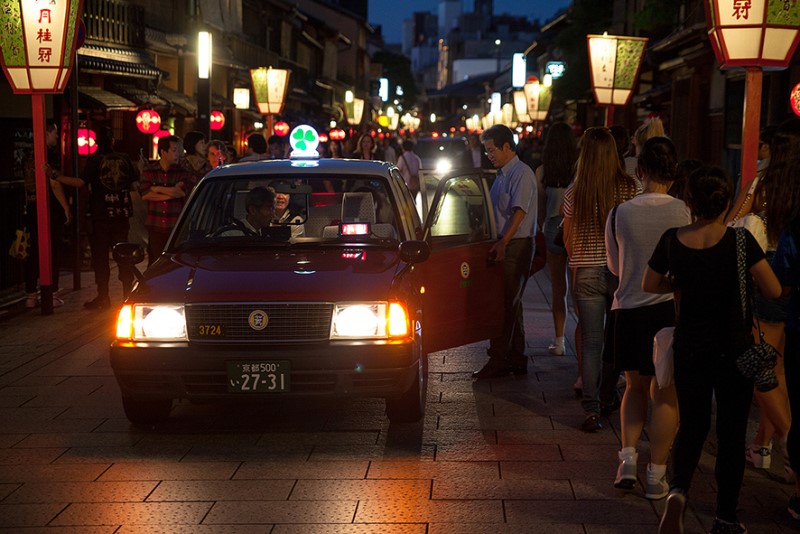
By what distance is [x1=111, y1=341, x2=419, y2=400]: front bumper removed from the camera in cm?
698

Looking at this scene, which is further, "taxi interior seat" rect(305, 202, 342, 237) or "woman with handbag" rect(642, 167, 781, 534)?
"taxi interior seat" rect(305, 202, 342, 237)

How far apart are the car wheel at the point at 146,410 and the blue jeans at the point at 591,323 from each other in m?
2.72

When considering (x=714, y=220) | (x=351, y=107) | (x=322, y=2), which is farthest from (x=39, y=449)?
(x=322, y=2)

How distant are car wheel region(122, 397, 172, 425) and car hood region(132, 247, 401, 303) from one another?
0.77m

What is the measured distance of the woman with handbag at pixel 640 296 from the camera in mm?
6164

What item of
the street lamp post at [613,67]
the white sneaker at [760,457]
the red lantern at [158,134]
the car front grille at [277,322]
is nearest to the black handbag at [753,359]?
the white sneaker at [760,457]

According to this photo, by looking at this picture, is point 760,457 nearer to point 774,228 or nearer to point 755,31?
point 774,228

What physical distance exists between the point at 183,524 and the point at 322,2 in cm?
8276

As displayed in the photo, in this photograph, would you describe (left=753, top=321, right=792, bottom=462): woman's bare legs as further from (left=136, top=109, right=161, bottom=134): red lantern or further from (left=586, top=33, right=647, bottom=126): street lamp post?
(left=136, top=109, right=161, bottom=134): red lantern

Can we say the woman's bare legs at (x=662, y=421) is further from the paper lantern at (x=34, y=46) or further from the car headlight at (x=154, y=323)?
the paper lantern at (x=34, y=46)

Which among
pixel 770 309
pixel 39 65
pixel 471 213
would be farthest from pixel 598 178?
pixel 39 65

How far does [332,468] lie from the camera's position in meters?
6.66

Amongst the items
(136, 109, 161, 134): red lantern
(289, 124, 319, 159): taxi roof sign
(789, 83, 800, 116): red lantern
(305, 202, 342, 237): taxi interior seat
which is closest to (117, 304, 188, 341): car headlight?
(305, 202, 342, 237): taxi interior seat

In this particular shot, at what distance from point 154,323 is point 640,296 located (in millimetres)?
2940
